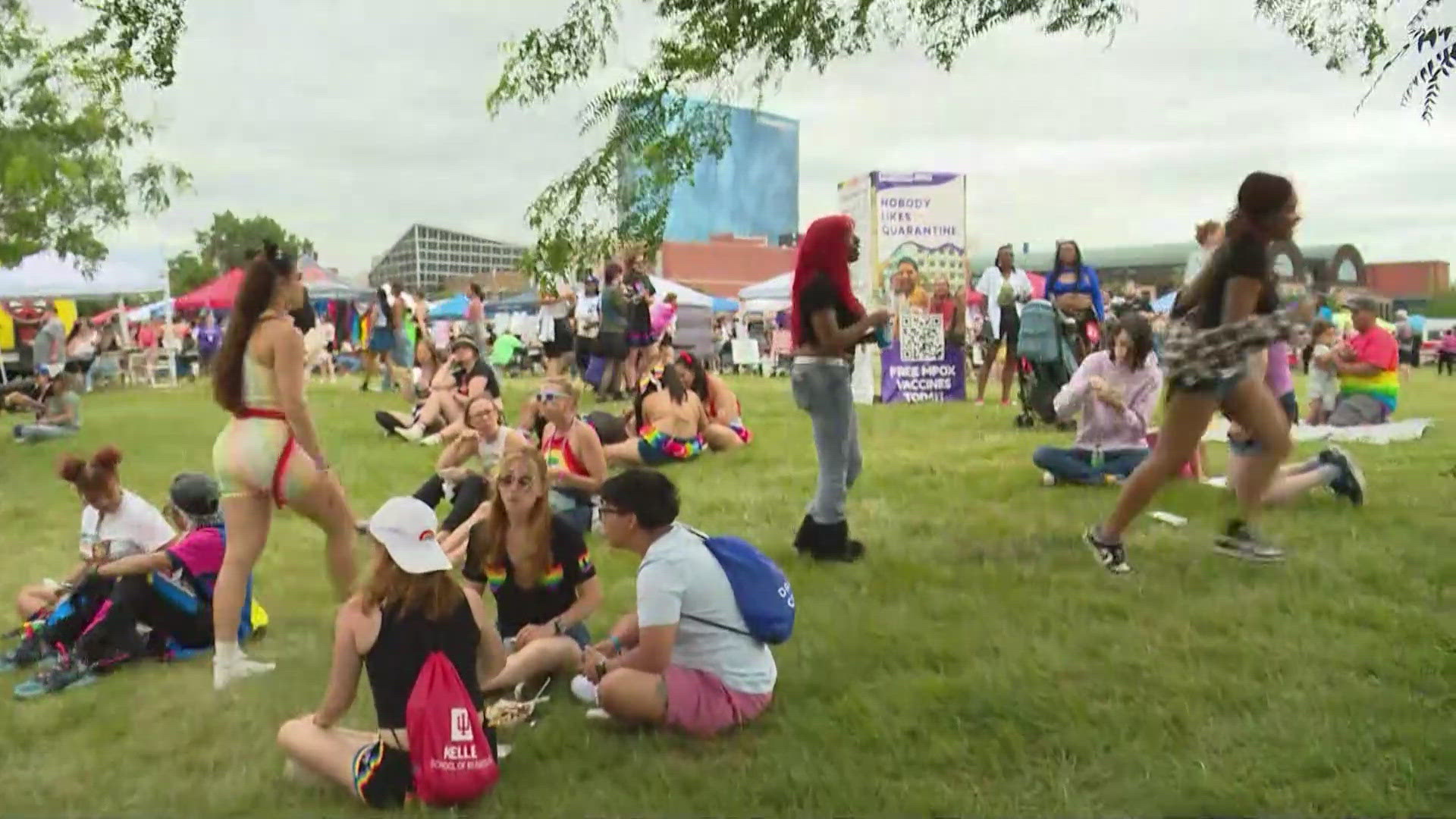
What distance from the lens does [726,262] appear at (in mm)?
60688

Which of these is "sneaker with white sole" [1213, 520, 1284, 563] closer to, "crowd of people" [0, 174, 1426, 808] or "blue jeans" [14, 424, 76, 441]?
"crowd of people" [0, 174, 1426, 808]

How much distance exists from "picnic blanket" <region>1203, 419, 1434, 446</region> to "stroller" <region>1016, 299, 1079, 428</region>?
1.36 m

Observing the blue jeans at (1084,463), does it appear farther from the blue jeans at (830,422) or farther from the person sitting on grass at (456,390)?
the person sitting on grass at (456,390)

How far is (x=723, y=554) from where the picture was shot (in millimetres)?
4000

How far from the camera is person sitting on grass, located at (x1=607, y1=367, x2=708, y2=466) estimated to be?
9648 millimetres

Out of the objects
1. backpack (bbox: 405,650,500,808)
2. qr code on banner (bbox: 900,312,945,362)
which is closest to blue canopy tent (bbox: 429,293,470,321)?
qr code on banner (bbox: 900,312,945,362)

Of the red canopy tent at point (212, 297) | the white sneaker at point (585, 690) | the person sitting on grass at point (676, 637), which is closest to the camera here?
the person sitting on grass at point (676, 637)

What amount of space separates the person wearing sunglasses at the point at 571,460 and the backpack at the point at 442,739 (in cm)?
339

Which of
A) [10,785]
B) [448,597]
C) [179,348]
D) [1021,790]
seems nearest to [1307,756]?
[1021,790]

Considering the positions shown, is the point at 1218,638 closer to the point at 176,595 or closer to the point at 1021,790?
the point at 1021,790

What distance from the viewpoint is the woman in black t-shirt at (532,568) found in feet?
15.0

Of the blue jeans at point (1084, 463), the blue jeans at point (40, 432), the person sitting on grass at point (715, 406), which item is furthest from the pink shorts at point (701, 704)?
the blue jeans at point (40, 432)

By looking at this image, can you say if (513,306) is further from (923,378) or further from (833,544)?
(833,544)

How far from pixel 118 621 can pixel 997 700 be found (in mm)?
3727
